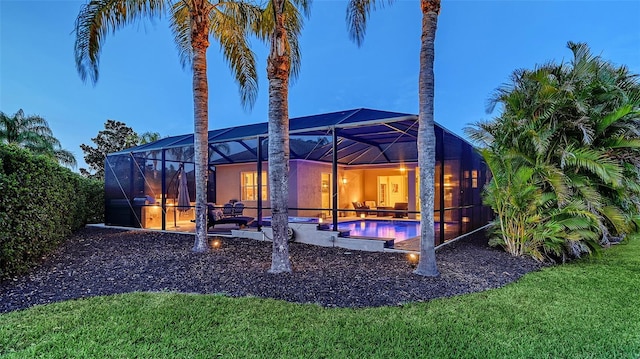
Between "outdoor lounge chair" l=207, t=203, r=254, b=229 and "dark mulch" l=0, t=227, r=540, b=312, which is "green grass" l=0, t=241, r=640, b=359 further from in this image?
"outdoor lounge chair" l=207, t=203, r=254, b=229

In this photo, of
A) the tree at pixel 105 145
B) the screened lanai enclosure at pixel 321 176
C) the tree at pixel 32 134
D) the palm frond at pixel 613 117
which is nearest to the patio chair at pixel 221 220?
the screened lanai enclosure at pixel 321 176

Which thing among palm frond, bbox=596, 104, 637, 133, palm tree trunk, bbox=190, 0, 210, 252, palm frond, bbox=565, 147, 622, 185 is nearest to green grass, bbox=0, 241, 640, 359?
palm frond, bbox=565, 147, 622, 185

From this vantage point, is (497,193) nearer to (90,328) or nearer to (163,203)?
(90,328)

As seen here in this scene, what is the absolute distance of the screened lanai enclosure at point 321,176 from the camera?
8820 millimetres

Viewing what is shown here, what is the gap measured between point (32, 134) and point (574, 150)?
25.2 meters

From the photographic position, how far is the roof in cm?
877

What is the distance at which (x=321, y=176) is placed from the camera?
15164mm

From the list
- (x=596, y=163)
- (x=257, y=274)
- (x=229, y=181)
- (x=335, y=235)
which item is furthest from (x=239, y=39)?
(x=596, y=163)

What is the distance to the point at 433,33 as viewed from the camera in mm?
5898

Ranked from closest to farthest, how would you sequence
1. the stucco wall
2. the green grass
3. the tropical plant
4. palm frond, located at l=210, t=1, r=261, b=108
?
1. the green grass
2. the tropical plant
3. palm frond, located at l=210, t=1, r=261, b=108
4. the stucco wall

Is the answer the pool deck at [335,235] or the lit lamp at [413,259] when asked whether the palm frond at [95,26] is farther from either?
the lit lamp at [413,259]

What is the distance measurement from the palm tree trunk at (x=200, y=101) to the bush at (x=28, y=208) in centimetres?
284

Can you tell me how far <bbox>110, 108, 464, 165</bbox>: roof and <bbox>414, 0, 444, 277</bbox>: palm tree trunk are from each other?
171 cm

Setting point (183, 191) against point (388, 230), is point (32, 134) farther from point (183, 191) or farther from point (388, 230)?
point (388, 230)
